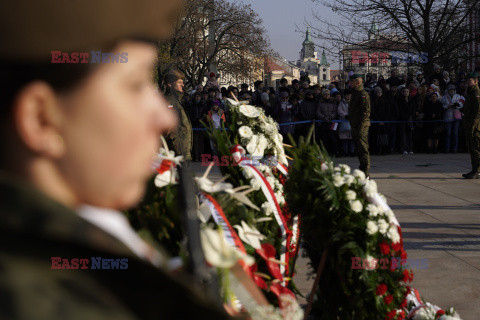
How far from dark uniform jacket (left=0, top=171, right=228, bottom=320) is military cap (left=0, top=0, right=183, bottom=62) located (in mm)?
143

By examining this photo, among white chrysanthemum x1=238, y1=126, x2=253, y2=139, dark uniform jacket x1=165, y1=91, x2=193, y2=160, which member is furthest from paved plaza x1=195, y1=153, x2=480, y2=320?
dark uniform jacket x1=165, y1=91, x2=193, y2=160

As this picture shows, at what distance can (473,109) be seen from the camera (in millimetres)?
10297

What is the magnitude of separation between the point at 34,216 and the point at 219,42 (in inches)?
1412

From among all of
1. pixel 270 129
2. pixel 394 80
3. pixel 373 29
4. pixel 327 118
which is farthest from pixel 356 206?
pixel 373 29

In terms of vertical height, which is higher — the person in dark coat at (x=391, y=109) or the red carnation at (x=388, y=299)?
the person in dark coat at (x=391, y=109)

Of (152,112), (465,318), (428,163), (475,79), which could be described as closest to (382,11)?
(428,163)

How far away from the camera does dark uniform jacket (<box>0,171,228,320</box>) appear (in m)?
0.55

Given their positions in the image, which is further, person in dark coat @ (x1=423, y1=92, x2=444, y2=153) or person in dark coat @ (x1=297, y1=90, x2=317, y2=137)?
person in dark coat @ (x1=423, y1=92, x2=444, y2=153)

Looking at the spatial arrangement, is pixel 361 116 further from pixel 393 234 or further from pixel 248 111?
pixel 393 234

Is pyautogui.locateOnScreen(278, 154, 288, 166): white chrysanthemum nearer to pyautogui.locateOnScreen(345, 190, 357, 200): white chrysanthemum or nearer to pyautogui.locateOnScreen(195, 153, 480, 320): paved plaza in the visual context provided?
pyautogui.locateOnScreen(195, 153, 480, 320): paved plaza

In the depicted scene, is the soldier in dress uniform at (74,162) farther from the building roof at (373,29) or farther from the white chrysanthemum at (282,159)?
Result: the building roof at (373,29)

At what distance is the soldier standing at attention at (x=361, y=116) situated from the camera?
10.3m

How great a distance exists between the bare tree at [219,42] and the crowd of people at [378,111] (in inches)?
692

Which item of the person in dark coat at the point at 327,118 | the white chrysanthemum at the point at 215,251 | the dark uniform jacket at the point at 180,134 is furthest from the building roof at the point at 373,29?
the white chrysanthemum at the point at 215,251
